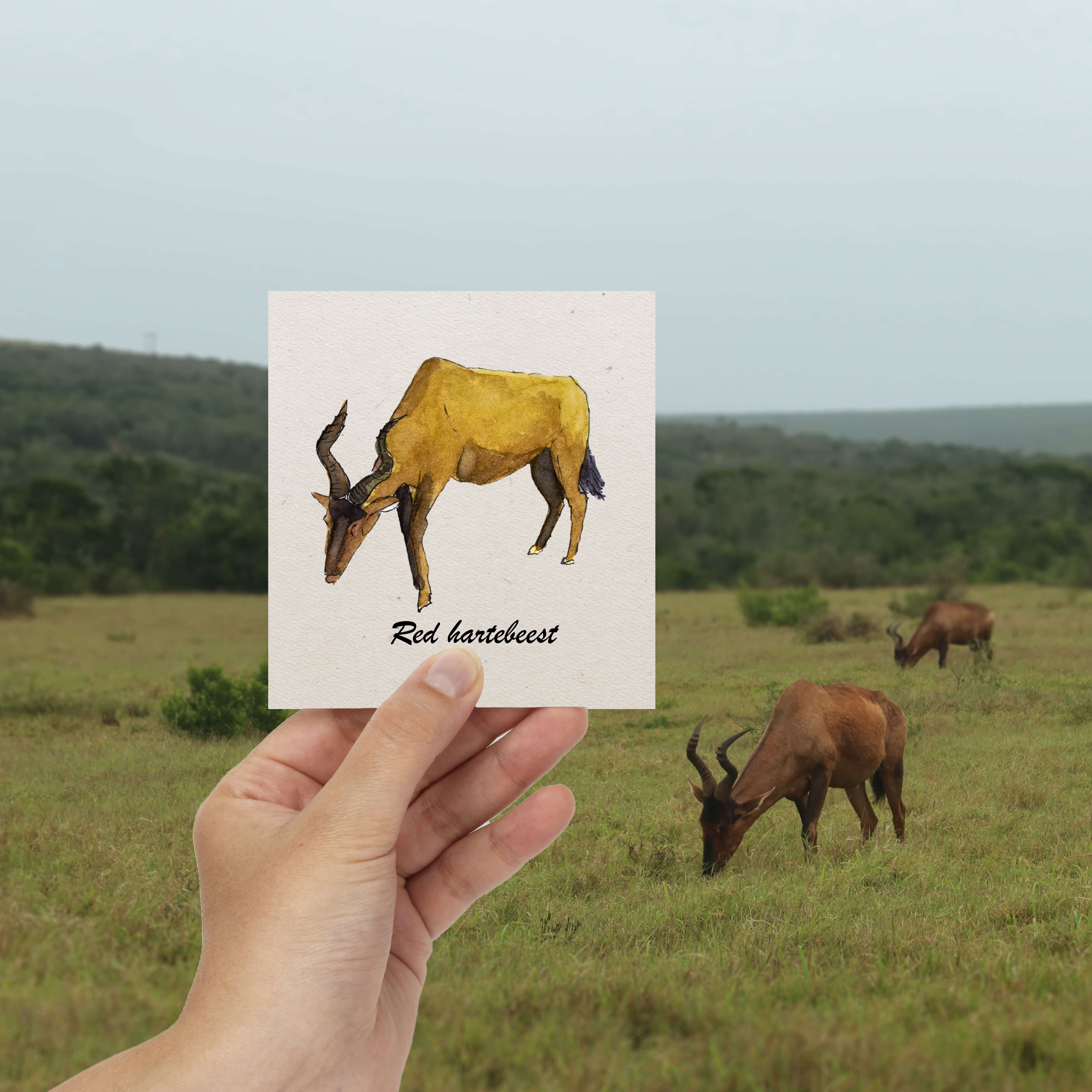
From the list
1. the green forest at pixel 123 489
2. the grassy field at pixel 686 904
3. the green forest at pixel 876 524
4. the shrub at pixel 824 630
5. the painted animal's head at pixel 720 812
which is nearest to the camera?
the grassy field at pixel 686 904

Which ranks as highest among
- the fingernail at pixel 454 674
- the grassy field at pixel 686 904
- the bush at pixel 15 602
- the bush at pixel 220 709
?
the fingernail at pixel 454 674

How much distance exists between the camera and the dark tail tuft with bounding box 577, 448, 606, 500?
316 cm

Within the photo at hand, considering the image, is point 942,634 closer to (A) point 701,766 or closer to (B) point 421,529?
(A) point 701,766

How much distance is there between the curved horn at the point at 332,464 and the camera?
3104 millimetres

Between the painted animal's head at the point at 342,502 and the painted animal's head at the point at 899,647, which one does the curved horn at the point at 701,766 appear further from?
the painted animal's head at the point at 342,502

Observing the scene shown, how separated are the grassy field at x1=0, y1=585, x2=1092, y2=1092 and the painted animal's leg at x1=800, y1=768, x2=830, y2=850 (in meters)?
0.06

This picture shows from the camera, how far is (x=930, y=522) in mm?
9078

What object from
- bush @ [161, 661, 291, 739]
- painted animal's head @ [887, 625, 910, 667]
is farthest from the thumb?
painted animal's head @ [887, 625, 910, 667]

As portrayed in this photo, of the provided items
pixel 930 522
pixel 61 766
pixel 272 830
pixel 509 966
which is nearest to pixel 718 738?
pixel 509 966

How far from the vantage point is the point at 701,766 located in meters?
4.14

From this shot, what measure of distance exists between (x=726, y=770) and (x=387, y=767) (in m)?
2.24

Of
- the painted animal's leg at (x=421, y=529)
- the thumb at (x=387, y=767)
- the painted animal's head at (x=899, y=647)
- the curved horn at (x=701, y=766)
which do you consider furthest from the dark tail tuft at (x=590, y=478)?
the painted animal's head at (x=899, y=647)

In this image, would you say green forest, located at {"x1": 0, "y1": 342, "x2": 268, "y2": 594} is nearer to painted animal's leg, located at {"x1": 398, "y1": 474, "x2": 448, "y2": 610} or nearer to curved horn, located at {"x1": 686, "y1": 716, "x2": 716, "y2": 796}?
curved horn, located at {"x1": 686, "y1": 716, "x2": 716, "y2": 796}

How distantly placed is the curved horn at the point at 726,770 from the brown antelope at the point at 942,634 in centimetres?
150
